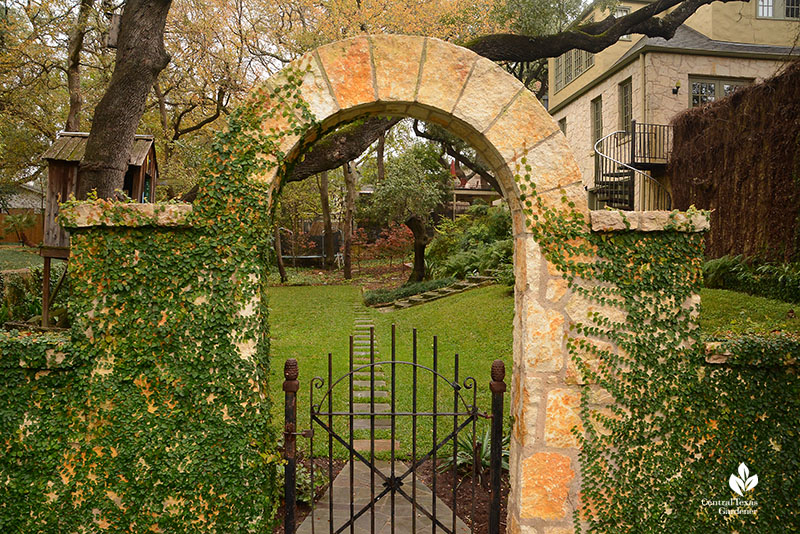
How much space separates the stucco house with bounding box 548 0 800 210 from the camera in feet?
48.3

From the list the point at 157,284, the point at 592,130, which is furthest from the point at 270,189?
the point at 592,130

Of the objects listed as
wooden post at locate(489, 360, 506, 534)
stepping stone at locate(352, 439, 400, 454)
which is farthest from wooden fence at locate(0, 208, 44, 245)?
wooden post at locate(489, 360, 506, 534)

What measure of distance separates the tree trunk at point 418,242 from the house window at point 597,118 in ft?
22.3

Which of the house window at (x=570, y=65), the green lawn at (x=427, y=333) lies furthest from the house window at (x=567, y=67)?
the green lawn at (x=427, y=333)

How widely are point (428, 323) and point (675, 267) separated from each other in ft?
27.4

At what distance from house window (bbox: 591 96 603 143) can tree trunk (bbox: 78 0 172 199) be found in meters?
15.1

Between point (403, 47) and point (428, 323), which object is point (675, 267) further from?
point (428, 323)

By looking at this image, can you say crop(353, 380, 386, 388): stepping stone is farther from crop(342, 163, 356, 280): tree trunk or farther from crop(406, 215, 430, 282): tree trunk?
crop(342, 163, 356, 280): tree trunk

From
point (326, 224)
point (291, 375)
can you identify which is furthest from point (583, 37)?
point (326, 224)

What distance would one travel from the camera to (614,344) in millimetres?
3637

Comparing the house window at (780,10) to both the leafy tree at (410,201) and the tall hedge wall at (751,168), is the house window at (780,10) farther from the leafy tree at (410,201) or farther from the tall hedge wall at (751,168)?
the leafy tree at (410,201)

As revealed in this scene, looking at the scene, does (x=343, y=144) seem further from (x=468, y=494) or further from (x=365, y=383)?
(x=468, y=494)

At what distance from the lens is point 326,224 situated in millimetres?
22469

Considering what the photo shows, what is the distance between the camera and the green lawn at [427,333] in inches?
263
